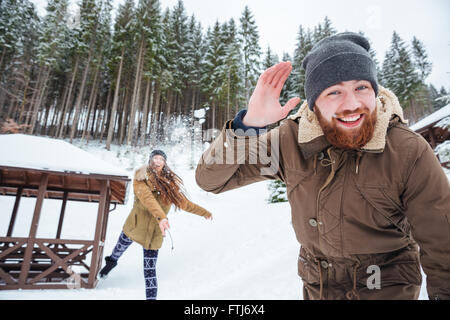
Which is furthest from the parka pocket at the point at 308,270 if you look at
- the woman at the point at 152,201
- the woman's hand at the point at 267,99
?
the woman at the point at 152,201

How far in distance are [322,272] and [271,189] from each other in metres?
9.86

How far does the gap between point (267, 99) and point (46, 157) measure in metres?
6.32

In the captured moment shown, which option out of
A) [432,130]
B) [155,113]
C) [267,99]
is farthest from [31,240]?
[155,113]

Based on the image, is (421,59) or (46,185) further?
(421,59)

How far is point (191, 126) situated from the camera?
62.5 ft

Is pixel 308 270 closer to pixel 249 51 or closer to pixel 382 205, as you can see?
pixel 382 205

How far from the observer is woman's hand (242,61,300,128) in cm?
126

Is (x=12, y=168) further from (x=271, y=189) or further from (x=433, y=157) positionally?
(x=271, y=189)

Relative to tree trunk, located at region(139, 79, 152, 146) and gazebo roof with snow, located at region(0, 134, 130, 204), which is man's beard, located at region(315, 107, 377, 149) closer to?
gazebo roof with snow, located at region(0, 134, 130, 204)

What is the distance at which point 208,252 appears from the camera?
7.93 m

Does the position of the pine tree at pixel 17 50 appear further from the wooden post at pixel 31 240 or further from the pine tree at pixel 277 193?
the pine tree at pixel 277 193

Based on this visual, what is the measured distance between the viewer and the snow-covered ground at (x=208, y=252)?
4.58 metres

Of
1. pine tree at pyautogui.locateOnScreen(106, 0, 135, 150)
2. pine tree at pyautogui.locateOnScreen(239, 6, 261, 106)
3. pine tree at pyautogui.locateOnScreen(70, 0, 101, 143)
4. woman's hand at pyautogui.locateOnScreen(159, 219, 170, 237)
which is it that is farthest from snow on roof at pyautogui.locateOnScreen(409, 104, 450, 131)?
pine tree at pyautogui.locateOnScreen(70, 0, 101, 143)
